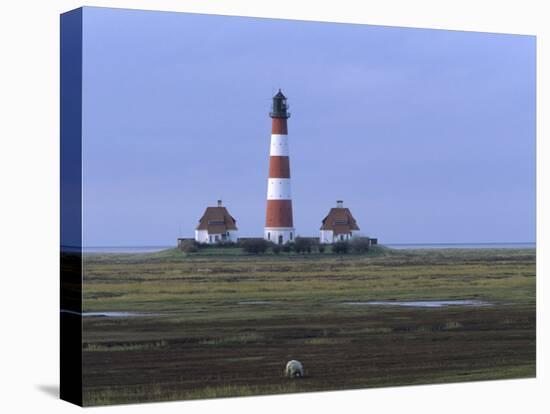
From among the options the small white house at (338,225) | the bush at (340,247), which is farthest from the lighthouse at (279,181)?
the bush at (340,247)

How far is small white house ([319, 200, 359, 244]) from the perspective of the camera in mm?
26234

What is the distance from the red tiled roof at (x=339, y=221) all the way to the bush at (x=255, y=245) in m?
1.03

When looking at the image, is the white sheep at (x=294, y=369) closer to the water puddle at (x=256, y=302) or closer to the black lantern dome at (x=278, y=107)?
the water puddle at (x=256, y=302)

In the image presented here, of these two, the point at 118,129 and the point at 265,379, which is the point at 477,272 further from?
the point at 118,129

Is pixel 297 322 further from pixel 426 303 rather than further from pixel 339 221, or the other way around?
pixel 426 303

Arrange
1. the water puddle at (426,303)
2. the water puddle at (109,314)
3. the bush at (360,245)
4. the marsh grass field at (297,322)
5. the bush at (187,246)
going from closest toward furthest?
the water puddle at (109,314), the marsh grass field at (297,322), the bush at (187,246), the bush at (360,245), the water puddle at (426,303)

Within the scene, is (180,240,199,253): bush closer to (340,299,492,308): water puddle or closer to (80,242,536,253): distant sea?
(80,242,536,253): distant sea

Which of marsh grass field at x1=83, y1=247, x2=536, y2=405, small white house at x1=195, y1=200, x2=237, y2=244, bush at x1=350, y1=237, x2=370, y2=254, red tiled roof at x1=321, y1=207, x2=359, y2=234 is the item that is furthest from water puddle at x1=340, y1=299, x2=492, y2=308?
small white house at x1=195, y1=200, x2=237, y2=244

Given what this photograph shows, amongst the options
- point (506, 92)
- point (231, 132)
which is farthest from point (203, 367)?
point (506, 92)

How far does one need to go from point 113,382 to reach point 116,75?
14.6 feet

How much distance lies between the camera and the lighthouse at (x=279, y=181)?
25719 mm

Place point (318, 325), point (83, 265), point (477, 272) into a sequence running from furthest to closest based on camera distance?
point (477, 272)
point (318, 325)
point (83, 265)

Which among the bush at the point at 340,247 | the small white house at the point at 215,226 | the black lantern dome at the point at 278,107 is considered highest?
the black lantern dome at the point at 278,107

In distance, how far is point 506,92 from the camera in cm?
2798
